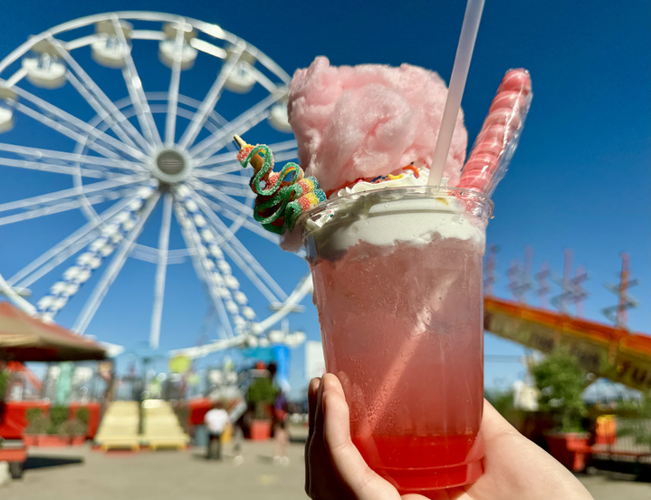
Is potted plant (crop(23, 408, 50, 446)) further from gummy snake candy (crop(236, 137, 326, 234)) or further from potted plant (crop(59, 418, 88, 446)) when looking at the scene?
gummy snake candy (crop(236, 137, 326, 234))

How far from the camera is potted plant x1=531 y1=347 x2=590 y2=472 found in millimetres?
6719

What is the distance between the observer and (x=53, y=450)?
9617 mm

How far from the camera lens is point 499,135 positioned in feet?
3.78

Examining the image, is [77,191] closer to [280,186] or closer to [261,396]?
[261,396]

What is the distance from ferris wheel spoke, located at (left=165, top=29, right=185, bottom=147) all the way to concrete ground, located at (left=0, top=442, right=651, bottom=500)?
8260 millimetres

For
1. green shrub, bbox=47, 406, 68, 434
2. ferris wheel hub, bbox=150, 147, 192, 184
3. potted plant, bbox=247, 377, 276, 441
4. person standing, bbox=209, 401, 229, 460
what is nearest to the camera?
person standing, bbox=209, 401, 229, 460

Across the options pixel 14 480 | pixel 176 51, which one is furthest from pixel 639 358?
pixel 176 51

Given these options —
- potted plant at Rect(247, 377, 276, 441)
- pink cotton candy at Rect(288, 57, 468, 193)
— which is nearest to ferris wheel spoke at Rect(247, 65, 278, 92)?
potted plant at Rect(247, 377, 276, 441)

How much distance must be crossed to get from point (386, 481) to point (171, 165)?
1312cm

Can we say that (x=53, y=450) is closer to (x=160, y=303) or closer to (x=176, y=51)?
(x=160, y=303)

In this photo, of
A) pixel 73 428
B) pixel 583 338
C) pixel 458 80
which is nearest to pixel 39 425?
pixel 73 428

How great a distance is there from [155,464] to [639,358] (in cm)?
933

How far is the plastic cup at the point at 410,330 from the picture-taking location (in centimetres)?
97

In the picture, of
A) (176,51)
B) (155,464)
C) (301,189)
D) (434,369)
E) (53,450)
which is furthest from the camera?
(176,51)
